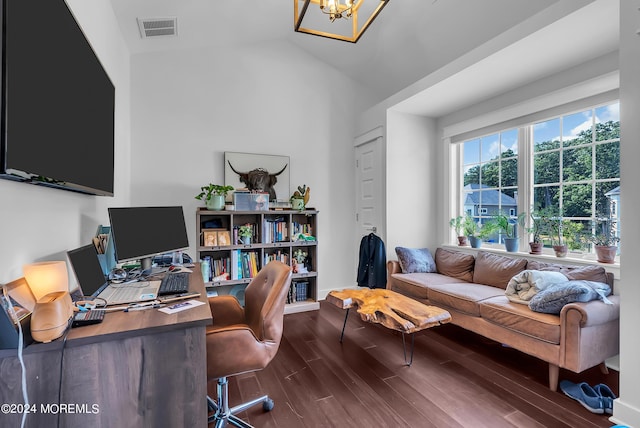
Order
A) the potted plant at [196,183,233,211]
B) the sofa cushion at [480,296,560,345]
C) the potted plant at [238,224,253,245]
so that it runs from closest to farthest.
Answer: the sofa cushion at [480,296,560,345], the potted plant at [196,183,233,211], the potted plant at [238,224,253,245]

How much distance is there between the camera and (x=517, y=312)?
225cm

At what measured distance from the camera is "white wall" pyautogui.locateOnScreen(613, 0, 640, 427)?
66.7 inches

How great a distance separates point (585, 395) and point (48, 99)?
320 centimetres

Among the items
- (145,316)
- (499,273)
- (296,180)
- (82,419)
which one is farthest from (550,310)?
(296,180)

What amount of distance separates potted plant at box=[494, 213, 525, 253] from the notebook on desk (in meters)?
3.21

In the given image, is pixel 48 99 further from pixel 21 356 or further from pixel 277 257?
pixel 277 257

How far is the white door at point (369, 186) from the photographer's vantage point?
3.89 m

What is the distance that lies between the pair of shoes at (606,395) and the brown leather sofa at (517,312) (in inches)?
5.5

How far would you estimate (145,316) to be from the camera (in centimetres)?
119

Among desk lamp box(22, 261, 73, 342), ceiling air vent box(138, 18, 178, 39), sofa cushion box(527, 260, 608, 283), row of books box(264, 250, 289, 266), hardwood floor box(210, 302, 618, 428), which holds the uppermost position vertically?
ceiling air vent box(138, 18, 178, 39)

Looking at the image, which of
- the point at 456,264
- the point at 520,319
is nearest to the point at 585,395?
the point at 520,319

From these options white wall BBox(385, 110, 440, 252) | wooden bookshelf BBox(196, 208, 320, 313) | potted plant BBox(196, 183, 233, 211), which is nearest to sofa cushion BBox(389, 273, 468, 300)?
white wall BBox(385, 110, 440, 252)

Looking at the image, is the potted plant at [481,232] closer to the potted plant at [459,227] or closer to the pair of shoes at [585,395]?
the potted plant at [459,227]

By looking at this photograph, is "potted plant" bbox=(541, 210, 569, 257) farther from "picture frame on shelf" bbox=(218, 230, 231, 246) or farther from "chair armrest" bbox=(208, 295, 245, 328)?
"picture frame on shelf" bbox=(218, 230, 231, 246)
